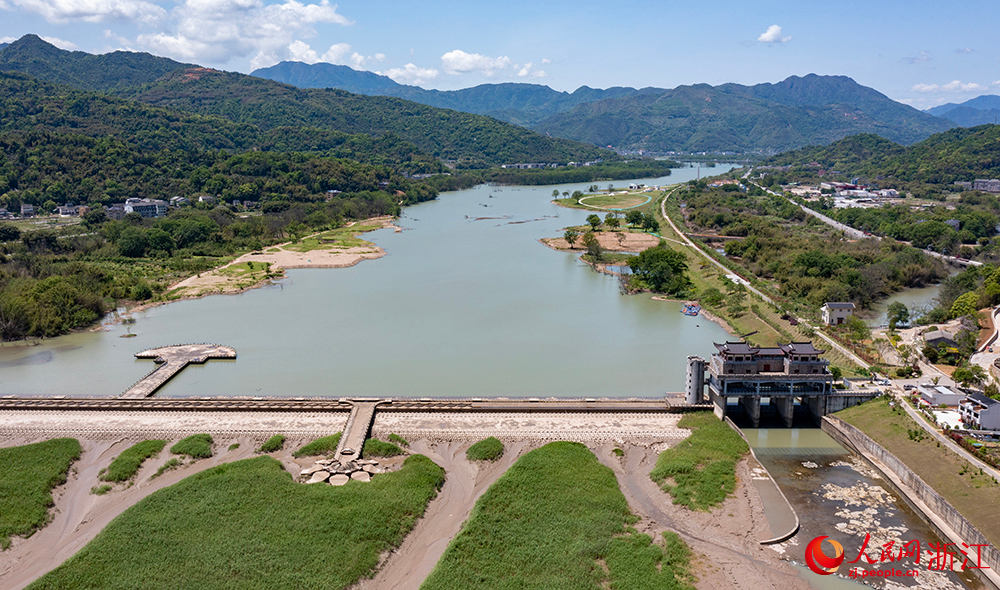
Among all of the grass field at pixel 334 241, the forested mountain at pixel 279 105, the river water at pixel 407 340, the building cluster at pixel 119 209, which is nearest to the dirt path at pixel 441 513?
the river water at pixel 407 340

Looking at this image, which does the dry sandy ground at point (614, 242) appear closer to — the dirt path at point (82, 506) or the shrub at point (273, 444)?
the shrub at point (273, 444)

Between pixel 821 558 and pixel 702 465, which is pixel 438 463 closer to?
pixel 702 465

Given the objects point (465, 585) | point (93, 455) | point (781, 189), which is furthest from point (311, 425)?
point (781, 189)

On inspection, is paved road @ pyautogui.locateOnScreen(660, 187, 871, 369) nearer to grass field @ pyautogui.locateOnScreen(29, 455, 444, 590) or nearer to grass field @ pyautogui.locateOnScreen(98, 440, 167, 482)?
grass field @ pyautogui.locateOnScreen(29, 455, 444, 590)

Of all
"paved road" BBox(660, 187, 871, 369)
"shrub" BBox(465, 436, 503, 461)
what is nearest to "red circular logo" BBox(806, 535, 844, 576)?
"shrub" BBox(465, 436, 503, 461)

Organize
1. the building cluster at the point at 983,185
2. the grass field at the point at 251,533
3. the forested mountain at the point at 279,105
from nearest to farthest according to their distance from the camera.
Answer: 1. the grass field at the point at 251,533
2. the building cluster at the point at 983,185
3. the forested mountain at the point at 279,105

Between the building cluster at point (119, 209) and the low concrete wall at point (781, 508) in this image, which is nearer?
the low concrete wall at point (781, 508)

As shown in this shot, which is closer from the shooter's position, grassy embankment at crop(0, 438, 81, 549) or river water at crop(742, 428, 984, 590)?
river water at crop(742, 428, 984, 590)

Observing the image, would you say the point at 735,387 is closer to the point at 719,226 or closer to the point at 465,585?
the point at 465,585

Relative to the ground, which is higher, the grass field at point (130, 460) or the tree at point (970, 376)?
the grass field at point (130, 460)
